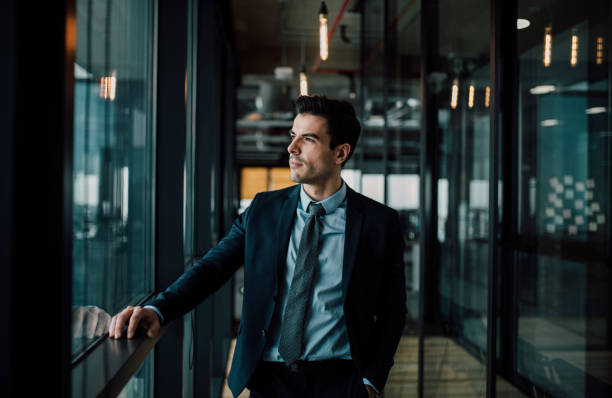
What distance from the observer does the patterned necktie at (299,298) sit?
1.63 meters

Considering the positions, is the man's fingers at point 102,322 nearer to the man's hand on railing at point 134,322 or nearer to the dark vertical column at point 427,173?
the man's hand on railing at point 134,322

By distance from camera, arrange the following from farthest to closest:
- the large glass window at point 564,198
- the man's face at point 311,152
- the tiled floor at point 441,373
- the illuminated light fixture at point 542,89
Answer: the tiled floor at point 441,373 < the illuminated light fixture at point 542,89 < the large glass window at point 564,198 < the man's face at point 311,152

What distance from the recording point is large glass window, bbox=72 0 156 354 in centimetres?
132

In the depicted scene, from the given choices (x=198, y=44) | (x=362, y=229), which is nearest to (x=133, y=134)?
(x=362, y=229)

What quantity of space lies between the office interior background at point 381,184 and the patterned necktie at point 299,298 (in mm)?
419

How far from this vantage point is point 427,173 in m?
3.81

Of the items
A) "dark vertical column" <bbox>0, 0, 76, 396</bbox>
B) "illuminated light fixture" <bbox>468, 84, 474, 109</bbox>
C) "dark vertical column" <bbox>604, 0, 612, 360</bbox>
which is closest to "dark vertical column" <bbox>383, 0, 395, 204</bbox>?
"illuminated light fixture" <bbox>468, 84, 474, 109</bbox>

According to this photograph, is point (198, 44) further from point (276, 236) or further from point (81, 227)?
point (81, 227)

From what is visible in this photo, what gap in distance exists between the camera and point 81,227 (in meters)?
1.35

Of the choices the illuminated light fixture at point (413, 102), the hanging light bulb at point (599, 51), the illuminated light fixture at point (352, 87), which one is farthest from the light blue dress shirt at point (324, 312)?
the illuminated light fixture at point (352, 87)

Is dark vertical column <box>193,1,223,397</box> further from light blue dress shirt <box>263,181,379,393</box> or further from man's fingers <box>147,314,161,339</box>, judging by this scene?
man's fingers <box>147,314,161,339</box>

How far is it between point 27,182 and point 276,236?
40.0 inches

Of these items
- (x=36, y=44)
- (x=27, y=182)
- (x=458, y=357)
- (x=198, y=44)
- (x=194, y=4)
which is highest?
(x=194, y=4)

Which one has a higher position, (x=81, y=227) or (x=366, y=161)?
(x=366, y=161)
